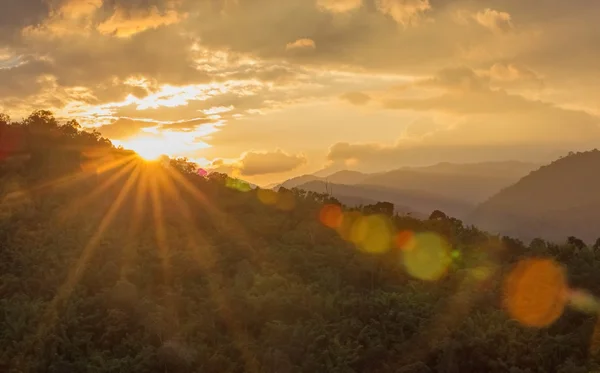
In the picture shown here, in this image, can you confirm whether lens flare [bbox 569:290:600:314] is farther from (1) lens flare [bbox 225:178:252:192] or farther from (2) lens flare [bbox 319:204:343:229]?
(1) lens flare [bbox 225:178:252:192]

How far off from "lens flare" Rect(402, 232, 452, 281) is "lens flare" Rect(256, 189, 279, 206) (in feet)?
28.6

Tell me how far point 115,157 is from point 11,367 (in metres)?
20.2

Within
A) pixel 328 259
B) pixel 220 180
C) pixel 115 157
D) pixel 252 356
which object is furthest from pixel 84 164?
pixel 252 356

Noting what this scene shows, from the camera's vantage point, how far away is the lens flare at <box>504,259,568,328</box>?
1872cm

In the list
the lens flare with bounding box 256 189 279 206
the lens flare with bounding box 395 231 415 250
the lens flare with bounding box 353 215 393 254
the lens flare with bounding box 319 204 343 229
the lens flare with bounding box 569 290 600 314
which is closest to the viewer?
the lens flare with bounding box 569 290 600 314

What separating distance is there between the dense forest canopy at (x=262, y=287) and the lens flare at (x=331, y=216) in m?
0.17

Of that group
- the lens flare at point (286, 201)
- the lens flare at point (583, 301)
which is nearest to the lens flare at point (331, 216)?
the lens flare at point (286, 201)

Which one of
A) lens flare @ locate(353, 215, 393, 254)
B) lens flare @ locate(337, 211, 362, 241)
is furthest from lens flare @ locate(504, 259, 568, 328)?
lens flare @ locate(337, 211, 362, 241)

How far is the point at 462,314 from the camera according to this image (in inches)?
758

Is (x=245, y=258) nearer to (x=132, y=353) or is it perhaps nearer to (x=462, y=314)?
(x=132, y=353)

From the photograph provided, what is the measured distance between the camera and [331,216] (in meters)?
29.8

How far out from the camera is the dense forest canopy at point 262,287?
17.7 metres

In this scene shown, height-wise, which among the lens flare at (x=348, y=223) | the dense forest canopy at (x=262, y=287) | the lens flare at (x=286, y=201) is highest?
the lens flare at (x=286, y=201)

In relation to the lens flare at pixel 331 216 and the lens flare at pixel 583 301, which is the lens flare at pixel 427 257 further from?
the lens flare at pixel 583 301
